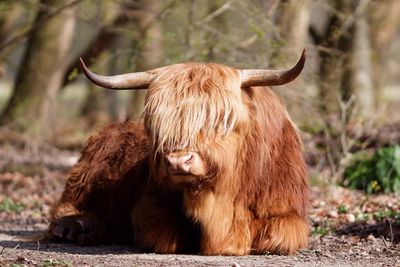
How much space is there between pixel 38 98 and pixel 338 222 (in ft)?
32.2

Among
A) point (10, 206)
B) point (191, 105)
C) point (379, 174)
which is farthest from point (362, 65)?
point (191, 105)

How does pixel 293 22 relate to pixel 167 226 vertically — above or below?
above

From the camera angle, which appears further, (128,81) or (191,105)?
(128,81)

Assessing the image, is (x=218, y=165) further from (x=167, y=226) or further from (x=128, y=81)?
(x=128, y=81)

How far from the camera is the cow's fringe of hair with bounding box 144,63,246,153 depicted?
612cm

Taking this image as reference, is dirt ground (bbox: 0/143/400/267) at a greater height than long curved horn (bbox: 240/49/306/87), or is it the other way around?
long curved horn (bbox: 240/49/306/87)

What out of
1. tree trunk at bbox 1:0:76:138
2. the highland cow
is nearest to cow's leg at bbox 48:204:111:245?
the highland cow

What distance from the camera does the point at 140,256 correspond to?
651 centimetres

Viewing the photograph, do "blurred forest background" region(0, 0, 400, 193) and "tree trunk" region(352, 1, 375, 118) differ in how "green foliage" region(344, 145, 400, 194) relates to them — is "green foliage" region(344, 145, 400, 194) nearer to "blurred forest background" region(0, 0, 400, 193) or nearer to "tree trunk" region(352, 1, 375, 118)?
"blurred forest background" region(0, 0, 400, 193)

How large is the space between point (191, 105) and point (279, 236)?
1136mm

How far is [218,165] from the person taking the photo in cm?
618

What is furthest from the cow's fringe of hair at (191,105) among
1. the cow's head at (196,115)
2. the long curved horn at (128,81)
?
the long curved horn at (128,81)

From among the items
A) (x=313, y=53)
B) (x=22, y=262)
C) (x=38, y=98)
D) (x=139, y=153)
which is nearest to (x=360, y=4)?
(x=313, y=53)

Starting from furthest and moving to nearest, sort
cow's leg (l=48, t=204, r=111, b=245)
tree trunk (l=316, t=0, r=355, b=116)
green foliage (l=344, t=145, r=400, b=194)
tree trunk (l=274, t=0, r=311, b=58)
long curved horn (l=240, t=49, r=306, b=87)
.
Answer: tree trunk (l=274, t=0, r=311, b=58) → tree trunk (l=316, t=0, r=355, b=116) → green foliage (l=344, t=145, r=400, b=194) → cow's leg (l=48, t=204, r=111, b=245) → long curved horn (l=240, t=49, r=306, b=87)
